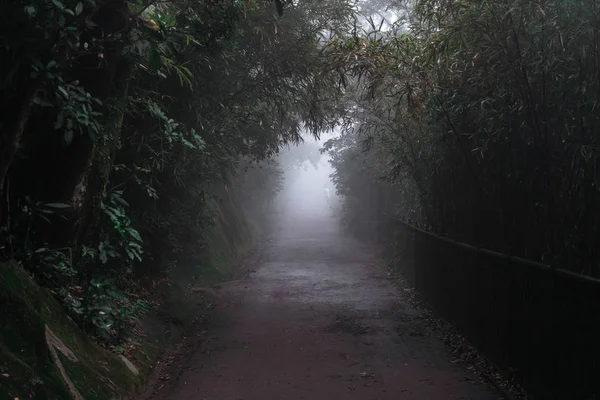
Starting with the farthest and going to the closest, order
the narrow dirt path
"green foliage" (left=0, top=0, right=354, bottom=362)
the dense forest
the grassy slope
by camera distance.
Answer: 1. the narrow dirt path
2. the dense forest
3. "green foliage" (left=0, top=0, right=354, bottom=362)
4. the grassy slope

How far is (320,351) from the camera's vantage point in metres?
7.57

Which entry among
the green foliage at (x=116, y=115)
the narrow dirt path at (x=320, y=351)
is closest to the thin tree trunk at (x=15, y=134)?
the green foliage at (x=116, y=115)

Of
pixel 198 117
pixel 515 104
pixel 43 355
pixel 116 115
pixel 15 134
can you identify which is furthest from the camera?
pixel 198 117

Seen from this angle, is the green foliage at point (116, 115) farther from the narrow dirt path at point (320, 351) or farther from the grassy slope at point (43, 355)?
the narrow dirt path at point (320, 351)

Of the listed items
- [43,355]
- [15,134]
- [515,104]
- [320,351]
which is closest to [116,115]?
[15,134]

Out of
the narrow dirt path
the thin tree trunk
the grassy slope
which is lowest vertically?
the narrow dirt path

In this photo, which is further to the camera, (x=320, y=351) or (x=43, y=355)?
(x=320, y=351)

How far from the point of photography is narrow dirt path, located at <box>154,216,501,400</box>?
Result: 6.05 meters

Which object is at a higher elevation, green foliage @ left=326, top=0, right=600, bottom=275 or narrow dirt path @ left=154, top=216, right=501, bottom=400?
green foliage @ left=326, top=0, right=600, bottom=275

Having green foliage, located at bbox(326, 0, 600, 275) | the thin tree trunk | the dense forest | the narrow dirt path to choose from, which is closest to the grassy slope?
the dense forest

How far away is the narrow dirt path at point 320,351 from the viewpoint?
605 cm

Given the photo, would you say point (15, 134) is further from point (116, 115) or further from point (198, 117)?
point (198, 117)

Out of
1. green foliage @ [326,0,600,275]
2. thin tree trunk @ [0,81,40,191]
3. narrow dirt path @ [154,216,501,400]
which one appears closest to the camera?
thin tree trunk @ [0,81,40,191]

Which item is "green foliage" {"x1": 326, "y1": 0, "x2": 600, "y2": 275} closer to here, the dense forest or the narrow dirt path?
the dense forest
